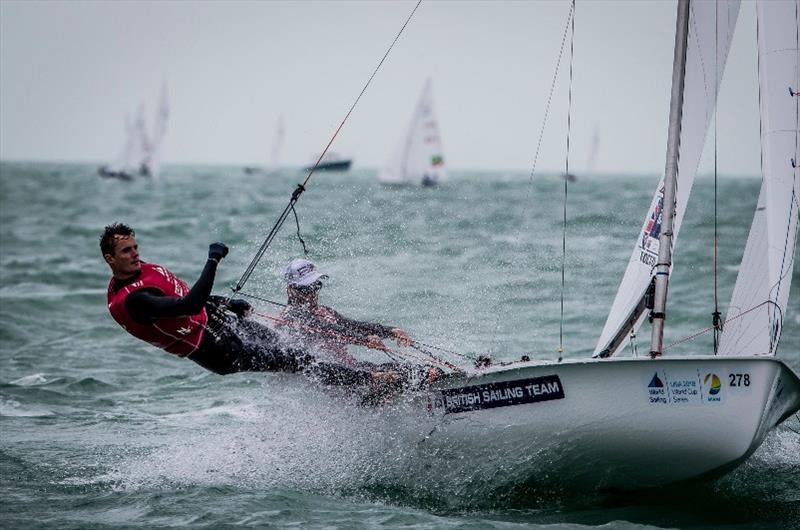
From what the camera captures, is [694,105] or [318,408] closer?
[694,105]

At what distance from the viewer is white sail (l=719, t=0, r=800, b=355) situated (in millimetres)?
5134

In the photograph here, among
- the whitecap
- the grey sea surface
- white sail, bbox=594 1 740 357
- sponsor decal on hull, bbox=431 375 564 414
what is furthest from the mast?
the whitecap

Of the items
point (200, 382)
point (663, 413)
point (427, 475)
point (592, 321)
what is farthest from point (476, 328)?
point (663, 413)

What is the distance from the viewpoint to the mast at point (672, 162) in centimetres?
519

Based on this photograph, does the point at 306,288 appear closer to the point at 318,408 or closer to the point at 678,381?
the point at 318,408

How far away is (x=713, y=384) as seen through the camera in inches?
185

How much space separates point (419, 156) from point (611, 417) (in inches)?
1431

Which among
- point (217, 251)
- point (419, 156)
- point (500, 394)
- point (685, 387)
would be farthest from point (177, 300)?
point (419, 156)

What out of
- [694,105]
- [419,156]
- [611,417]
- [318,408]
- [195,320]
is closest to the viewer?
[611,417]

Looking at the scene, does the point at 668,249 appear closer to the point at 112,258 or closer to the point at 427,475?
the point at 427,475

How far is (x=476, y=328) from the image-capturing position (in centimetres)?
894

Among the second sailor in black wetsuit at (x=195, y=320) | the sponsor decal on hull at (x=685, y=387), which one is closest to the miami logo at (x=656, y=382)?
the sponsor decal on hull at (x=685, y=387)

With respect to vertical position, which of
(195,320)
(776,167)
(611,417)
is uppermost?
(776,167)

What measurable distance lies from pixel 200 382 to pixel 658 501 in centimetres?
429
